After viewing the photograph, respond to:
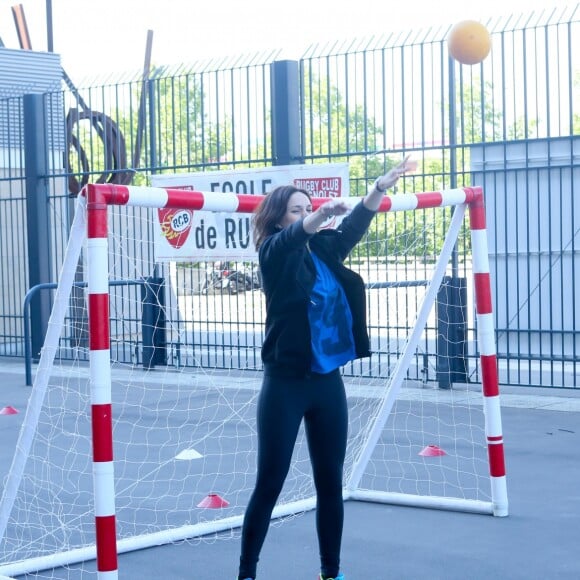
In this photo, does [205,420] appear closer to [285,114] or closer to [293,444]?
[285,114]

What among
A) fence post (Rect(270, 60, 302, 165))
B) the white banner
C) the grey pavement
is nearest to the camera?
the grey pavement

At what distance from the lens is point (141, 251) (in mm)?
15594

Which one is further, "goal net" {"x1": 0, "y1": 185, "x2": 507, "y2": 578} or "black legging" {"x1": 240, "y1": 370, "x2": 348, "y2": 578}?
"goal net" {"x1": 0, "y1": 185, "x2": 507, "y2": 578}

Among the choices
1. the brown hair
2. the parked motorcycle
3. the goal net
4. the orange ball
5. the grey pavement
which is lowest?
Answer: the grey pavement

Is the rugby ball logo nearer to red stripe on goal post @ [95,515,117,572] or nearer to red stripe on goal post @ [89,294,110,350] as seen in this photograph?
red stripe on goal post @ [89,294,110,350]

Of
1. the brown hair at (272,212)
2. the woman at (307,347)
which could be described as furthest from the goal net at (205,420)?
the woman at (307,347)

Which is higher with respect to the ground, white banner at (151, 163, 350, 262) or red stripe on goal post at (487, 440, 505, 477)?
white banner at (151, 163, 350, 262)

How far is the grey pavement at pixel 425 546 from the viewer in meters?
5.34

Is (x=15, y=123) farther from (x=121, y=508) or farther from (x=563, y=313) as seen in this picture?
(x=121, y=508)

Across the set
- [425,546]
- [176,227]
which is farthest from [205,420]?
[425,546]

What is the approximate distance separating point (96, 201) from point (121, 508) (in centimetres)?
288

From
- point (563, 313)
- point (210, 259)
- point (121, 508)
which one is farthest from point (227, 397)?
point (121, 508)

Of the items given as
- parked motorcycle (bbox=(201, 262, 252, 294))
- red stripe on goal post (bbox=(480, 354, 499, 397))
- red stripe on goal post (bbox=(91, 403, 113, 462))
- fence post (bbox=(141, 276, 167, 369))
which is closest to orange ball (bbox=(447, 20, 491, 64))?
red stripe on goal post (bbox=(480, 354, 499, 397))

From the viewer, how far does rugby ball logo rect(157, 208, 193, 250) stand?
12.8 metres
